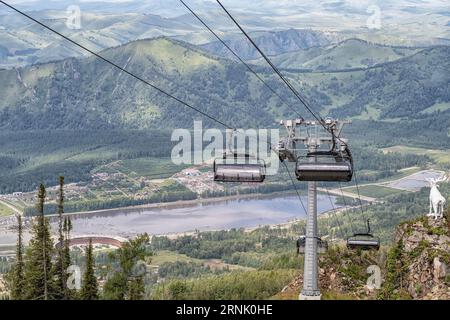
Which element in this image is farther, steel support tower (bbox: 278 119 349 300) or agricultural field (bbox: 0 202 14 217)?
agricultural field (bbox: 0 202 14 217)

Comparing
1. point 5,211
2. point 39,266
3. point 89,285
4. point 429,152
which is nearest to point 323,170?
point 89,285

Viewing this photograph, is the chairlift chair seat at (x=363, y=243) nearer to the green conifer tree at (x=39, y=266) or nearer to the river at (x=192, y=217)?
the green conifer tree at (x=39, y=266)

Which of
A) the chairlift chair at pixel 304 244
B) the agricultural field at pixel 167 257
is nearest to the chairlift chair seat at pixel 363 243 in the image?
the chairlift chair at pixel 304 244

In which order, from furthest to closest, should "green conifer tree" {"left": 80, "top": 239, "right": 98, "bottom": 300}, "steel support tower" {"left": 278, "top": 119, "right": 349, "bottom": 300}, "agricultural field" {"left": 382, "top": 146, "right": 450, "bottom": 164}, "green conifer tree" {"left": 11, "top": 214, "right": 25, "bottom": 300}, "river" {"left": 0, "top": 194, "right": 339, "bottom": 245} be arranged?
1. "agricultural field" {"left": 382, "top": 146, "right": 450, "bottom": 164}
2. "river" {"left": 0, "top": 194, "right": 339, "bottom": 245}
3. "green conifer tree" {"left": 11, "top": 214, "right": 25, "bottom": 300}
4. "green conifer tree" {"left": 80, "top": 239, "right": 98, "bottom": 300}
5. "steel support tower" {"left": 278, "top": 119, "right": 349, "bottom": 300}

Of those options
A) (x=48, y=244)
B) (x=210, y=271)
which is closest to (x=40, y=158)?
(x=210, y=271)

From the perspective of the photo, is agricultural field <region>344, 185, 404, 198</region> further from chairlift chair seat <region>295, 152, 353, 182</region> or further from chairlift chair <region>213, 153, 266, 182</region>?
chairlift chair seat <region>295, 152, 353, 182</region>

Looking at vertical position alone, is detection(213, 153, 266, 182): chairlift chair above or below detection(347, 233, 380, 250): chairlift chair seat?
above

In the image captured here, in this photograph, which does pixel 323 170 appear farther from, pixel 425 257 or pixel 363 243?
pixel 425 257

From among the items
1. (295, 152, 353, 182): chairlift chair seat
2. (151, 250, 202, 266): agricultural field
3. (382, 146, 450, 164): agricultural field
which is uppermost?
(382, 146, 450, 164): agricultural field

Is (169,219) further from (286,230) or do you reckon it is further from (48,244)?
(48,244)

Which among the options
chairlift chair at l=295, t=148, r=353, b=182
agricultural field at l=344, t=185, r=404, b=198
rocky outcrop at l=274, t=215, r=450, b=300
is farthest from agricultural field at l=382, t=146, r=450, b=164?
chairlift chair at l=295, t=148, r=353, b=182
